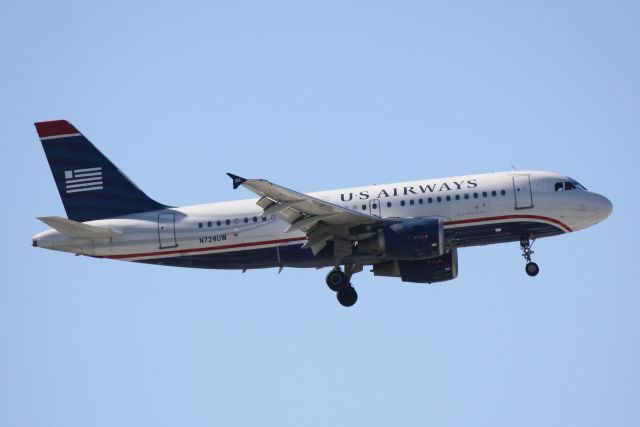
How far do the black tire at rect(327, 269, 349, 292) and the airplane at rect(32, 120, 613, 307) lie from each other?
0.17 feet

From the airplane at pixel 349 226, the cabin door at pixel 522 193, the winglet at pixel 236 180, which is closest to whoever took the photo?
the winglet at pixel 236 180

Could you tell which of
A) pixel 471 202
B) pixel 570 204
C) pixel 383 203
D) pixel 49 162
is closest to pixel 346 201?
pixel 383 203

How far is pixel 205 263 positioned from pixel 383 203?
8.45 meters

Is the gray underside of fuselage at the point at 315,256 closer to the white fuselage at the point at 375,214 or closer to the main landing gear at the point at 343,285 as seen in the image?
the white fuselage at the point at 375,214

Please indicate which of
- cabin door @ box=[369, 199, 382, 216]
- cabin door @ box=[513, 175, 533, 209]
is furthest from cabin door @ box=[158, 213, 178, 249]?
cabin door @ box=[513, 175, 533, 209]

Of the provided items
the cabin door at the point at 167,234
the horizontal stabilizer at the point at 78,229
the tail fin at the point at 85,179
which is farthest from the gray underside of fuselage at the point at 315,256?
the tail fin at the point at 85,179

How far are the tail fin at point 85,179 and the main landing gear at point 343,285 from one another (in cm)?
858

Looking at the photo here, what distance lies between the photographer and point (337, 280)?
1956 inches

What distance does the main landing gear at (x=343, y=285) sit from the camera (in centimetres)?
4972

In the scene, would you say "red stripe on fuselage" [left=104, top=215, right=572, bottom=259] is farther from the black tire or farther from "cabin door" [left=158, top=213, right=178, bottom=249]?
the black tire

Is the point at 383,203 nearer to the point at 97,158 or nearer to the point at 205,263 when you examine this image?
the point at 205,263

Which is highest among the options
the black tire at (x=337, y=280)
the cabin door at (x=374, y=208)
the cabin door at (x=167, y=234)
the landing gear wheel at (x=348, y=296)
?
the cabin door at (x=374, y=208)

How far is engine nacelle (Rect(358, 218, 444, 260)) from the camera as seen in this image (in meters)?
46.3

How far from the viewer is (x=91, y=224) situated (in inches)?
2002
